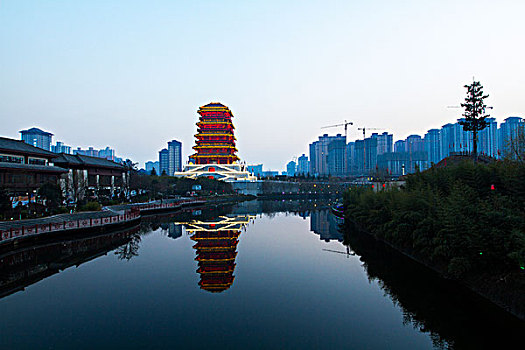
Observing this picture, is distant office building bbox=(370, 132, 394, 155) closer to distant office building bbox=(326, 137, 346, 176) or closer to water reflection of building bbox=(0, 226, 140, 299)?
distant office building bbox=(326, 137, 346, 176)

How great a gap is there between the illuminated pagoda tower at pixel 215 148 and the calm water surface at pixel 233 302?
81717 mm

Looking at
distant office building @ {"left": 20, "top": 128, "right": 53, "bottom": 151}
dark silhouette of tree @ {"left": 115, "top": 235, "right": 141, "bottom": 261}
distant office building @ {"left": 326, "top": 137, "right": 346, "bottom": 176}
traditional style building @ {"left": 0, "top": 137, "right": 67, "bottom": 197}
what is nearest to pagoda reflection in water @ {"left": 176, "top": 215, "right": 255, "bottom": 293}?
dark silhouette of tree @ {"left": 115, "top": 235, "right": 141, "bottom": 261}

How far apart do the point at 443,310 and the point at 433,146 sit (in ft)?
498

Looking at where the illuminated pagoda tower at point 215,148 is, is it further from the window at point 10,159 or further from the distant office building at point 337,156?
the distant office building at point 337,156

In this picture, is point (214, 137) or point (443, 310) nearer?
point (443, 310)

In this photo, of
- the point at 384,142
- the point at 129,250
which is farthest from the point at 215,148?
the point at 384,142

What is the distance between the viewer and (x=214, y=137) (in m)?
109

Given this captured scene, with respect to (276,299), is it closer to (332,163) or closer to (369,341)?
(369,341)

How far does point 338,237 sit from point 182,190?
51536 millimetres

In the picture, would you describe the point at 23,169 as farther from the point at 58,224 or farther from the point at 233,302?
the point at 233,302

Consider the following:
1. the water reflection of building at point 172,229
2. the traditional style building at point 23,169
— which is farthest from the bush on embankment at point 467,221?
the traditional style building at point 23,169

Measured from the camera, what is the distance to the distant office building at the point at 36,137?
159 metres

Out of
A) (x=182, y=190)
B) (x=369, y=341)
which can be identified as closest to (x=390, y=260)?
(x=369, y=341)

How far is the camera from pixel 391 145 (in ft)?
587
